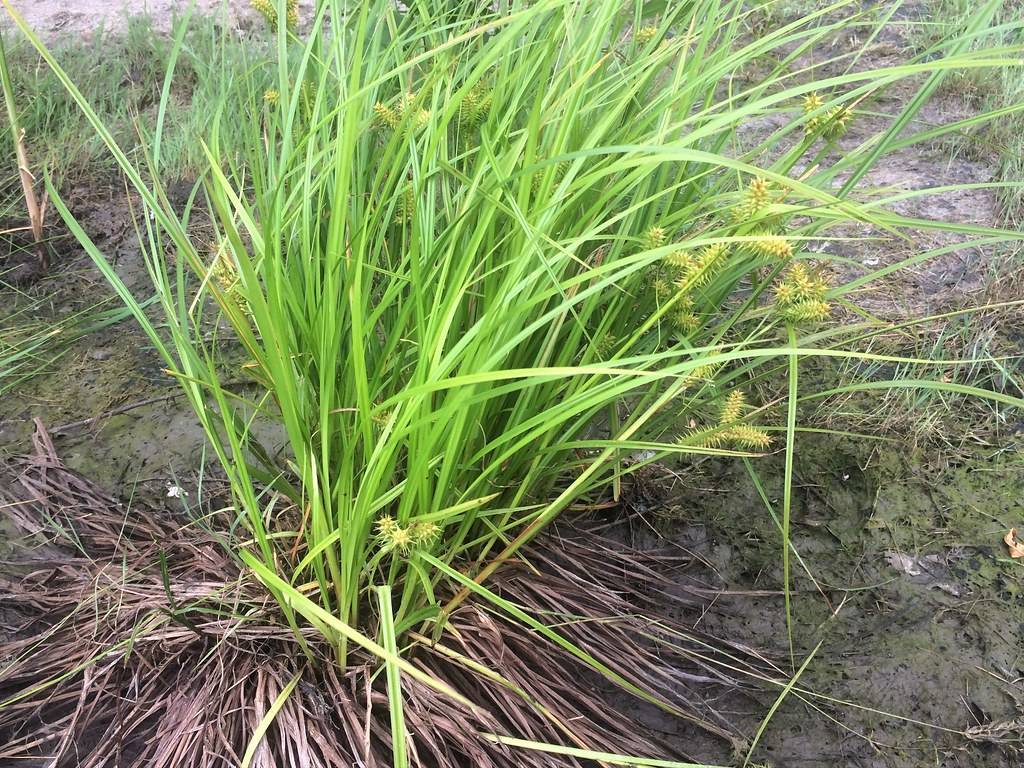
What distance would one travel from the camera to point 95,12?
3111 mm

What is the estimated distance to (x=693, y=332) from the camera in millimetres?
1127

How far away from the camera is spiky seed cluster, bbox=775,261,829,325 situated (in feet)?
3.05

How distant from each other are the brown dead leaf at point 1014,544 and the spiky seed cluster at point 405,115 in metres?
1.32

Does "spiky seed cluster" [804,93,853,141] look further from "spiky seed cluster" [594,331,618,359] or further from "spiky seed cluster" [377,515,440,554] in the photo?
"spiky seed cluster" [377,515,440,554]

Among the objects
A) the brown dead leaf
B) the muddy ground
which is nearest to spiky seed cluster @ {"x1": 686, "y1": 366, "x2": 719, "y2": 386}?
the muddy ground

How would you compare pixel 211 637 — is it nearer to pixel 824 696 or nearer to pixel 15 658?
pixel 15 658

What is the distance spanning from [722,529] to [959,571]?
0.44 metres

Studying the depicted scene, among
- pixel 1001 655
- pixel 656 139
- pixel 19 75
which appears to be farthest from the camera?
pixel 19 75

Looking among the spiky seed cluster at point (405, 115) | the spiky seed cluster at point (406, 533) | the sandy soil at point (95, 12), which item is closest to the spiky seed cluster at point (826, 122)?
the spiky seed cluster at point (405, 115)

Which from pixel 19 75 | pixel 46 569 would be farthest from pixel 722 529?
pixel 19 75

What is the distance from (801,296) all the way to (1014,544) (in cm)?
92

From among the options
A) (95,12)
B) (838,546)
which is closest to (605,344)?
(838,546)

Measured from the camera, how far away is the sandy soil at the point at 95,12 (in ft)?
9.76

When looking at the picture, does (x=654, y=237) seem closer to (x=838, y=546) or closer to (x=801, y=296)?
(x=801, y=296)
